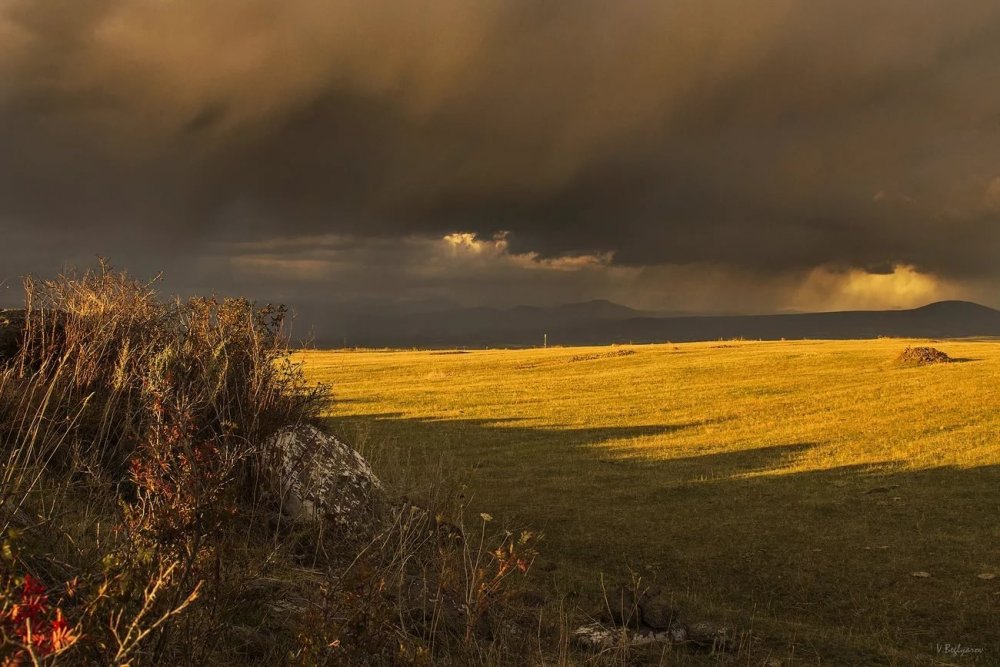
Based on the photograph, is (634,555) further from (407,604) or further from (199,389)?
(199,389)

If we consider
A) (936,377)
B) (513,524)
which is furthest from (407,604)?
(936,377)

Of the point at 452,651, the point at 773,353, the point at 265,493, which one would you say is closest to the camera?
the point at 452,651

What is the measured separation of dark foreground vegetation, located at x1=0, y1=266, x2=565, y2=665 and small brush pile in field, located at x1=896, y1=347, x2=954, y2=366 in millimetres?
34072

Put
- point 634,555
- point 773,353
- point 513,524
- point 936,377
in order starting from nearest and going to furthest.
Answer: point 634,555, point 513,524, point 936,377, point 773,353

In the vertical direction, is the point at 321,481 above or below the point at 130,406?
below

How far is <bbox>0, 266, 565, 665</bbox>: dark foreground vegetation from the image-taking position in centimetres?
395

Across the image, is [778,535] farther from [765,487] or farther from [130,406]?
[130,406]

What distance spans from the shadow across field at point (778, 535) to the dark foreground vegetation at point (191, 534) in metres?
1.99

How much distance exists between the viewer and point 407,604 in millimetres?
6629

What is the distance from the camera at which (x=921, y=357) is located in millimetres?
40469

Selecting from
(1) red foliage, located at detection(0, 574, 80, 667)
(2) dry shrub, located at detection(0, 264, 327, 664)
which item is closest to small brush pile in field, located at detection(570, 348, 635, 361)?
(2) dry shrub, located at detection(0, 264, 327, 664)

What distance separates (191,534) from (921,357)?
42.9 metres

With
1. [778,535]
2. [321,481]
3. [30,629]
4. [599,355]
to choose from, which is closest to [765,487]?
[778,535]

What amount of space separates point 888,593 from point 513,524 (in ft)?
19.3
